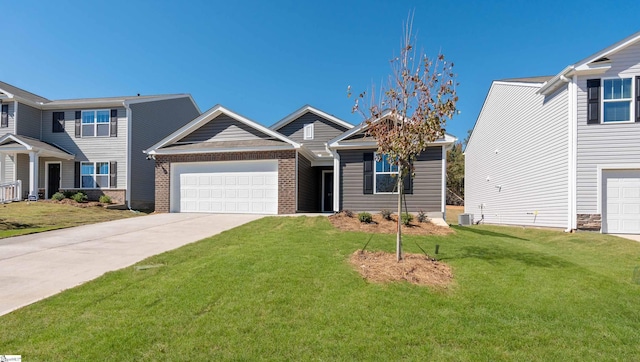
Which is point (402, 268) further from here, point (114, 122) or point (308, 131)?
point (114, 122)

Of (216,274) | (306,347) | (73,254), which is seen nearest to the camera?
(306,347)

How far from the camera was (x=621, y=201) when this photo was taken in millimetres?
11086

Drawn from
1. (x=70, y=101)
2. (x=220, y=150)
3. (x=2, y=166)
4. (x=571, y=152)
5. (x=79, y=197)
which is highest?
(x=70, y=101)

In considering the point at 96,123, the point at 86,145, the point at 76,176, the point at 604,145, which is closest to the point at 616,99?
the point at 604,145

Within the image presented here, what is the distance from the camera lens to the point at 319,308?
13.5 feet

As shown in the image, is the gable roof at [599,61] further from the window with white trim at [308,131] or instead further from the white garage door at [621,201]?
the window with white trim at [308,131]

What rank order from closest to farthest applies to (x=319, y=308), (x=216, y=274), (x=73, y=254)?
(x=319, y=308) → (x=216, y=274) → (x=73, y=254)

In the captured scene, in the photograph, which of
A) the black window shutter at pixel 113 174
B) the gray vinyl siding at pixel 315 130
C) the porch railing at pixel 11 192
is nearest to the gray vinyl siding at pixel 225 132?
the gray vinyl siding at pixel 315 130

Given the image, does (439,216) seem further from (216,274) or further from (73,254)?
(73,254)

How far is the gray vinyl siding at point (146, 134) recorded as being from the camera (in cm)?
1850

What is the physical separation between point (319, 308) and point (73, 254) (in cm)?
631

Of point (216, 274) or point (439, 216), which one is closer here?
point (216, 274)

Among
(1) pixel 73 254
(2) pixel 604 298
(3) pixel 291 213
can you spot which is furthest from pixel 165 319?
(3) pixel 291 213

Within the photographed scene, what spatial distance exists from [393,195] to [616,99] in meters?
8.47
